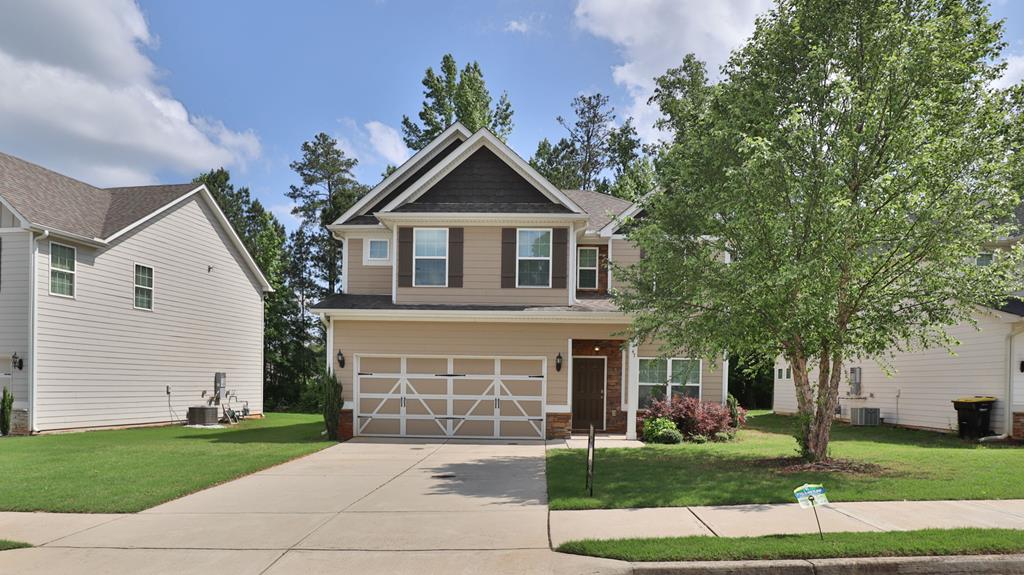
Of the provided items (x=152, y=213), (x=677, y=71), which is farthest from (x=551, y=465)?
(x=677, y=71)

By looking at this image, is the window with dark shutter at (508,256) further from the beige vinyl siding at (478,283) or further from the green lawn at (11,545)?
the green lawn at (11,545)

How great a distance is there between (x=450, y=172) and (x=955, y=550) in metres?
13.6

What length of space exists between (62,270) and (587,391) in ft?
47.0

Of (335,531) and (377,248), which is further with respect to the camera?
(377,248)

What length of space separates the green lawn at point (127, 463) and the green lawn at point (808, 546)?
20.9ft

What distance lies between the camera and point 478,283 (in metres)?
16.8

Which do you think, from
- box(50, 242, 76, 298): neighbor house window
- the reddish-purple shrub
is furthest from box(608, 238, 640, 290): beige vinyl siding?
box(50, 242, 76, 298): neighbor house window

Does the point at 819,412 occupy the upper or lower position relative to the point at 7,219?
lower

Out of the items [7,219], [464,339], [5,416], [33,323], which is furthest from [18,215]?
[464,339]

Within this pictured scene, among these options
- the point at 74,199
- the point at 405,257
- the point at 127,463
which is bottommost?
the point at 127,463

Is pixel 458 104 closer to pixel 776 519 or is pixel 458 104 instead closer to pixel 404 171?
pixel 404 171

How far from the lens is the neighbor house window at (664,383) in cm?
1734

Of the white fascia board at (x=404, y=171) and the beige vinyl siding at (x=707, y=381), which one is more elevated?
the white fascia board at (x=404, y=171)

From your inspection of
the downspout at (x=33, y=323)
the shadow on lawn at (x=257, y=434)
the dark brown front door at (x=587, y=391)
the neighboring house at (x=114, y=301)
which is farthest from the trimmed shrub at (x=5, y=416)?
the dark brown front door at (x=587, y=391)
